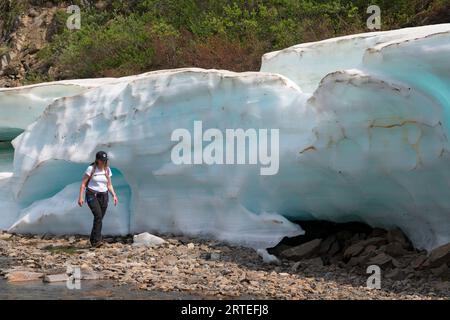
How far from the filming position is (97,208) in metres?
Answer: 10.9

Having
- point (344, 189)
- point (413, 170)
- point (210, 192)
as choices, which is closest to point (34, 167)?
point (210, 192)

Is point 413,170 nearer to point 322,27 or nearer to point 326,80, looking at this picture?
point 326,80

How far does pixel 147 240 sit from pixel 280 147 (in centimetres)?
201

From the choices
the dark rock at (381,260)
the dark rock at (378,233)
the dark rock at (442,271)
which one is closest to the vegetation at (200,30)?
the dark rock at (378,233)

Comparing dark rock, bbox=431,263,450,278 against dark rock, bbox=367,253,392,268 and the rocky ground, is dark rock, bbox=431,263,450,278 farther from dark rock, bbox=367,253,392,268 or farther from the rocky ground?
dark rock, bbox=367,253,392,268

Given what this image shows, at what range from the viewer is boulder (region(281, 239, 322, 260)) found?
9.85m

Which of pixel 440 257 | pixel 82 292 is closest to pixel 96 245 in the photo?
pixel 82 292

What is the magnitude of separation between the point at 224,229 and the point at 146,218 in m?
1.19

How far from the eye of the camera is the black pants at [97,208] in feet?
35.9

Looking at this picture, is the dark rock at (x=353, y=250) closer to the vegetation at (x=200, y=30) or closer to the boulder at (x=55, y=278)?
the boulder at (x=55, y=278)

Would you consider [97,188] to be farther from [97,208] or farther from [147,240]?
[147,240]

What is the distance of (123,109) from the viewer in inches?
465

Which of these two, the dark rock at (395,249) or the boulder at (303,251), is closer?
the dark rock at (395,249)

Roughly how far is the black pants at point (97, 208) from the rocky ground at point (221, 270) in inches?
7.6
